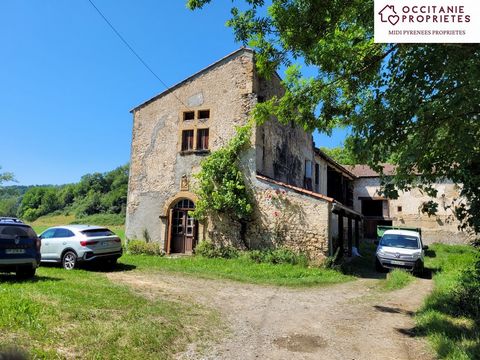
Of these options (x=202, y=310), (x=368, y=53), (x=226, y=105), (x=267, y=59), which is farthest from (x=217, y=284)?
(x=226, y=105)

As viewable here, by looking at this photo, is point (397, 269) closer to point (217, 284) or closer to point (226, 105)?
point (217, 284)

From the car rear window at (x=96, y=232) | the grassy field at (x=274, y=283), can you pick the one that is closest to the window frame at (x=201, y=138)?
the grassy field at (x=274, y=283)

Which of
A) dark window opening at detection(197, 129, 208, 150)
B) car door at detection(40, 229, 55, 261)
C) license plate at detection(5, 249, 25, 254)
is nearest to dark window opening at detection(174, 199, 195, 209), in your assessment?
dark window opening at detection(197, 129, 208, 150)

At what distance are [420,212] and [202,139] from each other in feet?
62.0

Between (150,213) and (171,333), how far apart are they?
39.7 feet

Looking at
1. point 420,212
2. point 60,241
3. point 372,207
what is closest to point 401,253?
point 60,241

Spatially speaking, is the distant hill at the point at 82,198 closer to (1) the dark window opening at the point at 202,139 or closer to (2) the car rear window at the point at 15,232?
(1) the dark window opening at the point at 202,139

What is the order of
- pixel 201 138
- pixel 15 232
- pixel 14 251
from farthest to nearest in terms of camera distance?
1. pixel 201 138
2. pixel 15 232
3. pixel 14 251

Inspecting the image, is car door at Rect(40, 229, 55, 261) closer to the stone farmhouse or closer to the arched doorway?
the stone farmhouse

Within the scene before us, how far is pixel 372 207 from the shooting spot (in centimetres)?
3209

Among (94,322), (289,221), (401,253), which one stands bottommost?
(94,322)

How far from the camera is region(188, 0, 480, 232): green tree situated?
5.13 m

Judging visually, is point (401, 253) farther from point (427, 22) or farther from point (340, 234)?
point (427, 22)

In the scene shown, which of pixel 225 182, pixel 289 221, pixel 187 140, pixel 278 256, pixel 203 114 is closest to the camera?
pixel 278 256
